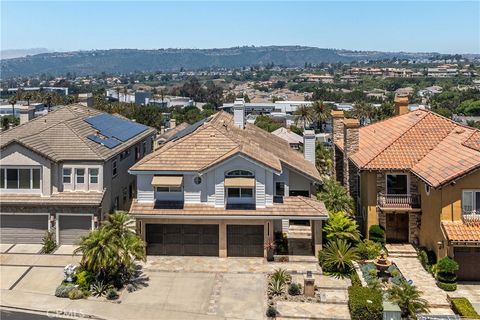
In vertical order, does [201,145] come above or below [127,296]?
above

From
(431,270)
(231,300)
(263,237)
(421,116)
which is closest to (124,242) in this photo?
(231,300)

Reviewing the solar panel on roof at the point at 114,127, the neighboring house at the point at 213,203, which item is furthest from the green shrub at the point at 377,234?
the solar panel on roof at the point at 114,127

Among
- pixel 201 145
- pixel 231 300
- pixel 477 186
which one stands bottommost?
pixel 231 300

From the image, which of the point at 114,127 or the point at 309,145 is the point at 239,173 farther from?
the point at 114,127

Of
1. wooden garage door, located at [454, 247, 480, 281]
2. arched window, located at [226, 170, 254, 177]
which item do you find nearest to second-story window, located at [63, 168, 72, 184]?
arched window, located at [226, 170, 254, 177]

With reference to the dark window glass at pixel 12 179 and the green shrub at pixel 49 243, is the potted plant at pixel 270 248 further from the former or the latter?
the dark window glass at pixel 12 179

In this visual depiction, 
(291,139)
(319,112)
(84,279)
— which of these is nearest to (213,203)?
(84,279)

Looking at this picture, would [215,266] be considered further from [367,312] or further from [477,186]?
[477,186]
